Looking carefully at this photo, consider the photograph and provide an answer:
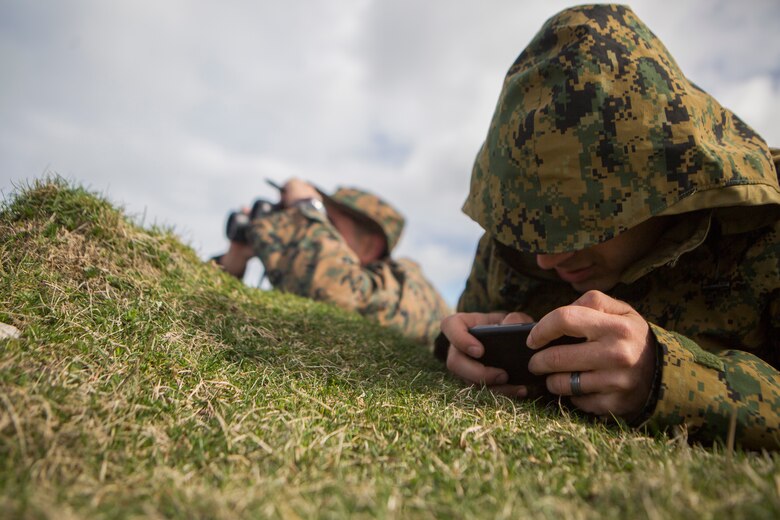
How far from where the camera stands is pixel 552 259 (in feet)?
7.93

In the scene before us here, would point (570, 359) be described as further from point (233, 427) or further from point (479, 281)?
point (479, 281)

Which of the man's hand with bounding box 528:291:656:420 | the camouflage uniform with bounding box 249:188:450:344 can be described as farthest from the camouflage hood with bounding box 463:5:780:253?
the camouflage uniform with bounding box 249:188:450:344

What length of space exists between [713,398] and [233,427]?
1.61m

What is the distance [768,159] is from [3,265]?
10.9 ft

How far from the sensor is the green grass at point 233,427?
3.30 feet

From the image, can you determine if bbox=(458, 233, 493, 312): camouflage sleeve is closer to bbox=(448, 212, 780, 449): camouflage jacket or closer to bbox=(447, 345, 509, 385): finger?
bbox=(448, 212, 780, 449): camouflage jacket

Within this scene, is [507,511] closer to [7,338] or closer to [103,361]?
[103,361]

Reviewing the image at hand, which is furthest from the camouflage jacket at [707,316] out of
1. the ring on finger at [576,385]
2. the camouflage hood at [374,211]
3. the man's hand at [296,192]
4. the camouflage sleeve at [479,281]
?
the man's hand at [296,192]

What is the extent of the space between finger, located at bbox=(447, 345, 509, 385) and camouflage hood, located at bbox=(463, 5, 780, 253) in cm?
60

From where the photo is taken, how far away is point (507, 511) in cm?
98

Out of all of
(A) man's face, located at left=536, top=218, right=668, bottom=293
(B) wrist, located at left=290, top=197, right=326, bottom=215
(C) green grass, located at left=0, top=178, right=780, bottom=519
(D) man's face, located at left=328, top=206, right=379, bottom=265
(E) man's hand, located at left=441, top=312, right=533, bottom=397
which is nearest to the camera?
(C) green grass, located at left=0, top=178, right=780, bottom=519

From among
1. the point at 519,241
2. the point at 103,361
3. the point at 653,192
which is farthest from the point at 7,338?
the point at 653,192

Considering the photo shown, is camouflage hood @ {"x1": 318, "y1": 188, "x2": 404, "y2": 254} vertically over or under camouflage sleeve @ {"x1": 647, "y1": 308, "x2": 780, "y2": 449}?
over

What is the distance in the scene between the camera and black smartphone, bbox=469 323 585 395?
1.99m
